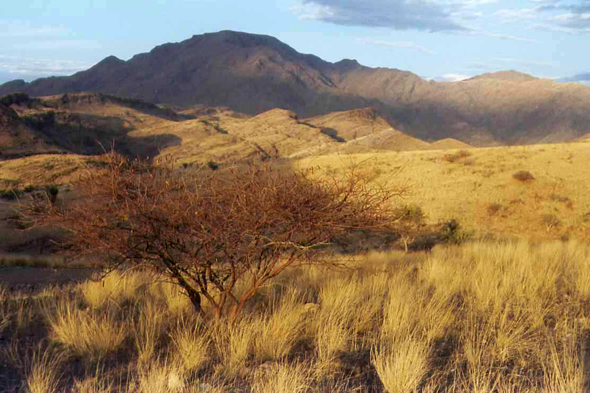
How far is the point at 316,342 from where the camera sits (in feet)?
18.0

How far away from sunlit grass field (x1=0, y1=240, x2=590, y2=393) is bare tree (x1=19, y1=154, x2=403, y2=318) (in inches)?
32.7

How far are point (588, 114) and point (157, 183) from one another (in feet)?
498

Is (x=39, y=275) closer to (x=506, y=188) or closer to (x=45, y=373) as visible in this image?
(x=45, y=373)

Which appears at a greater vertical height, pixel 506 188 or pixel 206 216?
pixel 206 216

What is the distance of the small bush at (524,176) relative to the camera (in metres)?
34.5

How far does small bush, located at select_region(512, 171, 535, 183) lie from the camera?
34.5 m

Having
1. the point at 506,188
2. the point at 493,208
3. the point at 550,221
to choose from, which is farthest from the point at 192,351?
the point at 506,188

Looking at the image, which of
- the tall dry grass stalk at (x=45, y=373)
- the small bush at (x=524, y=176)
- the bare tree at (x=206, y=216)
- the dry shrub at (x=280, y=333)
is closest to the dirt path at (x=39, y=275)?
the tall dry grass stalk at (x=45, y=373)

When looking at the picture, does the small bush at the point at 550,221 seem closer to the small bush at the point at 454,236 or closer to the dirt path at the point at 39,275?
the small bush at the point at 454,236

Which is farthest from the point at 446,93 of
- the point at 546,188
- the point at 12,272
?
the point at 12,272

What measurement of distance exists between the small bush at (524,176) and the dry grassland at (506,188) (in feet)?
0.87

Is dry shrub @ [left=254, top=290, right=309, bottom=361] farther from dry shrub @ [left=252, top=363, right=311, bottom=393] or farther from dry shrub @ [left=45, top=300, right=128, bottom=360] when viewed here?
dry shrub @ [left=45, top=300, right=128, bottom=360]

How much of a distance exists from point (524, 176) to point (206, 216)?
112ft

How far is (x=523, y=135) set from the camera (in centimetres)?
13562
